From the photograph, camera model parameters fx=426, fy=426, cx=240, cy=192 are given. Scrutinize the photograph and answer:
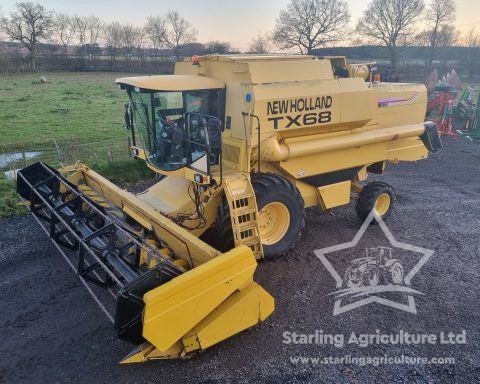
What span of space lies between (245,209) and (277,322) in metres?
1.31

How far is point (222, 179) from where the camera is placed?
5.05 meters

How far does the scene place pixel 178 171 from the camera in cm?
541

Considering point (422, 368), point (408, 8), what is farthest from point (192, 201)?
point (408, 8)

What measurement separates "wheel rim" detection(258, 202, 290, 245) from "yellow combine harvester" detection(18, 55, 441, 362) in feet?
0.06

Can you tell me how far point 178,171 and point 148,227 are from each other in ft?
2.64

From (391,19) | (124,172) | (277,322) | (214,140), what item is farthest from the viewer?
(391,19)

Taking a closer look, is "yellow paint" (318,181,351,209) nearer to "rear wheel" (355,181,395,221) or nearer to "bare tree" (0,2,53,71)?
"rear wheel" (355,181,395,221)

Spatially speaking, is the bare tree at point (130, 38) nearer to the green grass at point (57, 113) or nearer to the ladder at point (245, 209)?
the green grass at point (57, 113)

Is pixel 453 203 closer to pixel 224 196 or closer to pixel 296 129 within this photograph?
pixel 296 129

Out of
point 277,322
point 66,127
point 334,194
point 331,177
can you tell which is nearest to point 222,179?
point 277,322

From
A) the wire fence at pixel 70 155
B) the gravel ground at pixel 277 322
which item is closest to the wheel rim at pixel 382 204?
the gravel ground at pixel 277 322

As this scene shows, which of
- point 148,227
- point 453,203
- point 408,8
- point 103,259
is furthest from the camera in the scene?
point 408,8

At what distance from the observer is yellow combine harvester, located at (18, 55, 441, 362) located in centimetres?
393

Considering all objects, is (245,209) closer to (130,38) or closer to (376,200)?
(376,200)
